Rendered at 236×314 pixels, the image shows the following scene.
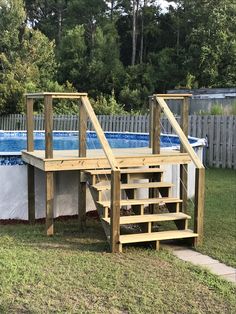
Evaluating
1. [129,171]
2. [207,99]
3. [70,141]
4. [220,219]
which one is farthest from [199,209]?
[207,99]

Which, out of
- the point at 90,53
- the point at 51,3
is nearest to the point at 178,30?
the point at 90,53

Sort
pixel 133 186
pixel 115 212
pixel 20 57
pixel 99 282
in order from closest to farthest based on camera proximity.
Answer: pixel 99 282
pixel 115 212
pixel 133 186
pixel 20 57

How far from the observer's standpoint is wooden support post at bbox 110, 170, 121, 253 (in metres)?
5.54

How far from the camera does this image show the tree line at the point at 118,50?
33406 mm

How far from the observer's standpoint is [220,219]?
7320 millimetres

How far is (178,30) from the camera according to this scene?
42.6 m

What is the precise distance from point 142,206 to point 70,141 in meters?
9.42

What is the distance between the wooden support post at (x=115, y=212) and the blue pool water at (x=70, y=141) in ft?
21.4

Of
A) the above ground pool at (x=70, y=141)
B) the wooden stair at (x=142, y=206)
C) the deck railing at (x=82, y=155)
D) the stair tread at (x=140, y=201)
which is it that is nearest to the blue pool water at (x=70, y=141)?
the above ground pool at (x=70, y=141)

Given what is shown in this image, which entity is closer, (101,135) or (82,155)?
(101,135)

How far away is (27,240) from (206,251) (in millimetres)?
2145

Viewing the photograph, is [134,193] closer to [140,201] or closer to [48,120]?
[140,201]

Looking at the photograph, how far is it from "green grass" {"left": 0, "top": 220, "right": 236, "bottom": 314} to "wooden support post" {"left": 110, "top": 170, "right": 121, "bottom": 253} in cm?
15

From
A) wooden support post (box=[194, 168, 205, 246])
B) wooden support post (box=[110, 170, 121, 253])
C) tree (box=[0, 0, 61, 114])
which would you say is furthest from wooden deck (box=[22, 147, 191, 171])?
tree (box=[0, 0, 61, 114])
